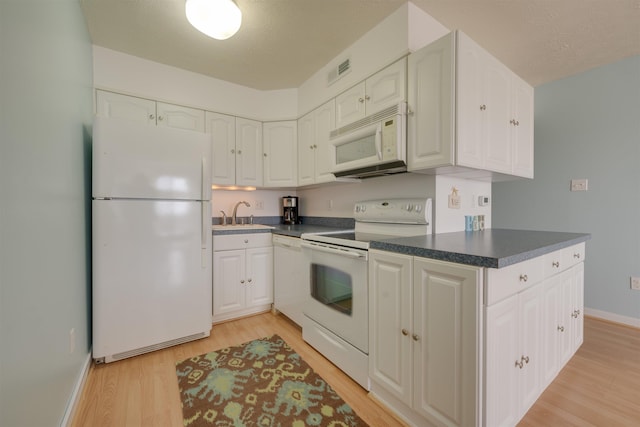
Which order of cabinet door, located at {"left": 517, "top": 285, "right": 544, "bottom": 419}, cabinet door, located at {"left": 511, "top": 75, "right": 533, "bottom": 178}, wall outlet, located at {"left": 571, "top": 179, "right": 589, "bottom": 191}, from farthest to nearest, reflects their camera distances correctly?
wall outlet, located at {"left": 571, "top": 179, "right": 589, "bottom": 191}, cabinet door, located at {"left": 511, "top": 75, "right": 533, "bottom": 178}, cabinet door, located at {"left": 517, "top": 285, "right": 544, "bottom": 419}

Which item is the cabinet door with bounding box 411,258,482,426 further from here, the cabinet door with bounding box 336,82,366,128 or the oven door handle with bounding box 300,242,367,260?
the cabinet door with bounding box 336,82,366,128

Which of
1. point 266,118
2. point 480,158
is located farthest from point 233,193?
point 480,158

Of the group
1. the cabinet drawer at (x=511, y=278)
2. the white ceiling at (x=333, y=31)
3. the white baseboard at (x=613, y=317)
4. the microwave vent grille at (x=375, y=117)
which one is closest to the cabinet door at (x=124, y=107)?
the white ceiling at (x=333, y=31)

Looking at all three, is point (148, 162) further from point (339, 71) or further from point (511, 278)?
point (511, 278)

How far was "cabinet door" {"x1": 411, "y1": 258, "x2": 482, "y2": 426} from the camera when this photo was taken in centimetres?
105

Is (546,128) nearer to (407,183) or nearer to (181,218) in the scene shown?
(407,183)

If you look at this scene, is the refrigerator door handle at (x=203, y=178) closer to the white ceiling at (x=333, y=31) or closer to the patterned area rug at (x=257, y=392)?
the white ceiling at (x=333, y=31)

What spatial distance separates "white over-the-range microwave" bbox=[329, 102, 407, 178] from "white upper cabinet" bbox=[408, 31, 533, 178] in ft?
0.25

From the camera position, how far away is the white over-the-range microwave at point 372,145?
5.58ft

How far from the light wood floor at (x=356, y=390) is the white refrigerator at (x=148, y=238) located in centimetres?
19

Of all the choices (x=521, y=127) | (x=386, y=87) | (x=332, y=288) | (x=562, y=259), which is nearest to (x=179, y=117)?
(x=386, y=87)

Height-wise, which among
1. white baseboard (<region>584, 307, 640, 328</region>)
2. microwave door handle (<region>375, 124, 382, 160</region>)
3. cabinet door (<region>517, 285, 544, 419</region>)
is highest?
microwave door handle (<region>375, 124, 382, 160</region>)

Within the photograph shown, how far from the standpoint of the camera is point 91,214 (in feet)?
6.32

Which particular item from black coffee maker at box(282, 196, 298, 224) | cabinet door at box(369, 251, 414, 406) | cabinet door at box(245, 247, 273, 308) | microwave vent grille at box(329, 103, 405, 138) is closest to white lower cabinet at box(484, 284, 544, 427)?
cabinet door at box(369, 251, 414, 406)
